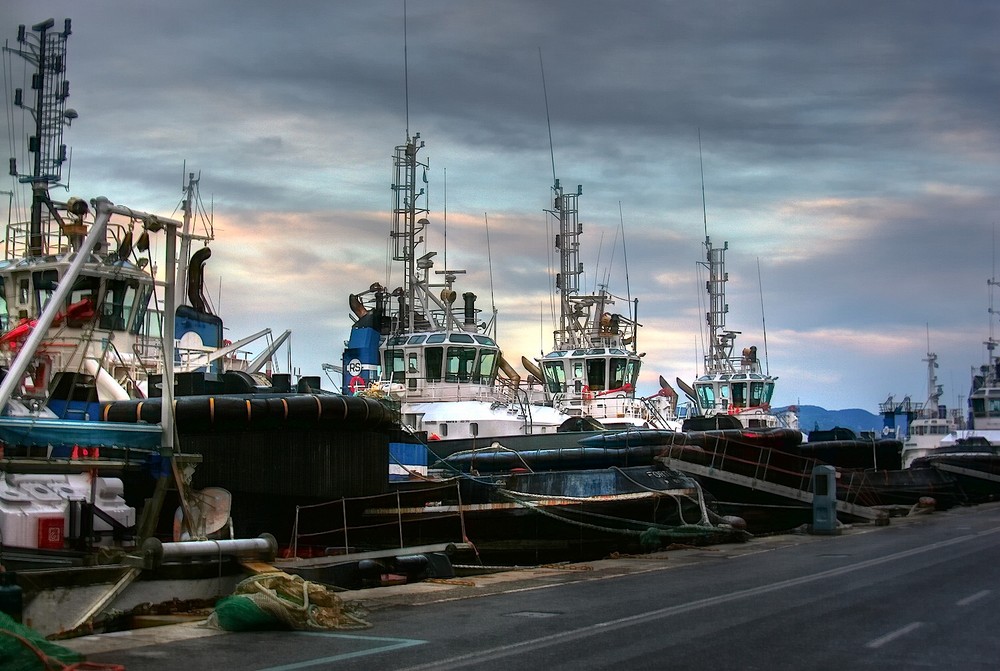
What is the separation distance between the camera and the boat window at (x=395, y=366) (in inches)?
1368

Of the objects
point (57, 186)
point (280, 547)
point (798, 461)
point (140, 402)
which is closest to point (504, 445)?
point (798, 461)

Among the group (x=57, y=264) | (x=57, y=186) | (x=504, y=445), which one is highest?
(x=57, y=186)

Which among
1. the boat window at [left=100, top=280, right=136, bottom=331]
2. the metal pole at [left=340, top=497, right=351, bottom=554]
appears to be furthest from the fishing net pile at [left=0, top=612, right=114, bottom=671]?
the boat window at [left=100, top=280, right=136, bottom=331]

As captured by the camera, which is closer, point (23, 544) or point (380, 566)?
point (23, 544)

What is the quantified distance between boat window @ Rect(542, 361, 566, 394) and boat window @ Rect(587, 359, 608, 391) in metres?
1.11

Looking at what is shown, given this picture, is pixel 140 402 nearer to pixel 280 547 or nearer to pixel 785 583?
pixel 280 547

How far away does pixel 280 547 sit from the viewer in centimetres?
1733

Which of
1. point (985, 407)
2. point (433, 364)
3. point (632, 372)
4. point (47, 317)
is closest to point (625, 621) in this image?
point (47, 317)

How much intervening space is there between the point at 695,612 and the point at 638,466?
38.4 feet

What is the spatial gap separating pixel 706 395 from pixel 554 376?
12.2 metres

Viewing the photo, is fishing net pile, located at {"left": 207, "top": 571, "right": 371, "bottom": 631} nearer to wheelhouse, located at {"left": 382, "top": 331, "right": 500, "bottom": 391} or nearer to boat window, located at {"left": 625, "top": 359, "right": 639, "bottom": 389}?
wheelhouse, located at {"left": 382, "top": 331, "right": 500, "bottom": 391}

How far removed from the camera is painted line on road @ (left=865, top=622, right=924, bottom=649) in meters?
9.80

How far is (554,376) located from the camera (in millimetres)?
40875

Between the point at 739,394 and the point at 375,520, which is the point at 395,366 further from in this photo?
the point at 739,394
